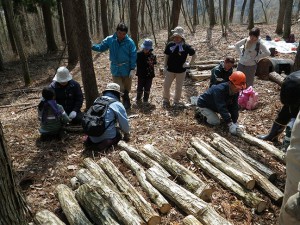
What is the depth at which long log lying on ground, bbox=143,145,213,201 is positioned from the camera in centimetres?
383

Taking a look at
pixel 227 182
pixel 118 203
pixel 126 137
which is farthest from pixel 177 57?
pixel 118 203

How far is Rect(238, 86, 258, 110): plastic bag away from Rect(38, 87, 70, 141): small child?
3914mm

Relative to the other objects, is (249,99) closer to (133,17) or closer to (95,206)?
(95,206)

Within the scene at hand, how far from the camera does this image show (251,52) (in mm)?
7090

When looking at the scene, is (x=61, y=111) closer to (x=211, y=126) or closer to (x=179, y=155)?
(x=179, y=155)

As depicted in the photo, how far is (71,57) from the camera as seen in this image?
12.2m

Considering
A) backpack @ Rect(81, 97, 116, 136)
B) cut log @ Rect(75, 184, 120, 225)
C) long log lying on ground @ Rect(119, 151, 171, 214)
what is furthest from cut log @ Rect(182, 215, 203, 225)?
backpack @ Rect(81, 97, 116, 136)

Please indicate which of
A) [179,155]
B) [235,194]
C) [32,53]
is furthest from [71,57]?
[235,194]

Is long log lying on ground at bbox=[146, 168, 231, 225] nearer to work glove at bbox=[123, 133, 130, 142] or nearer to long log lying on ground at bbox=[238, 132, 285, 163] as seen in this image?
work glove at bbox=[123, 133, 130, 142]

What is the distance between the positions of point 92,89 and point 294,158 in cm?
492

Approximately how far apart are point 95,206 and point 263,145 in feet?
9.70

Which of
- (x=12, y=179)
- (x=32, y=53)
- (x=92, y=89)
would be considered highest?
(x=12, y=179)

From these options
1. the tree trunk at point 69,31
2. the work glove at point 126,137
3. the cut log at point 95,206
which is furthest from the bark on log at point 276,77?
the tree trunk at point 69,31

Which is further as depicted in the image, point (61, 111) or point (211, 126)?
point (211, 126)
